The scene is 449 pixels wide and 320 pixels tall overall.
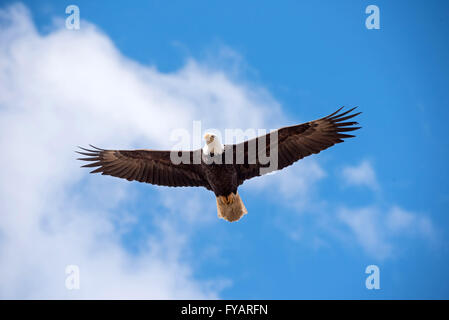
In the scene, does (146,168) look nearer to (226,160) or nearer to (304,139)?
(226,160)

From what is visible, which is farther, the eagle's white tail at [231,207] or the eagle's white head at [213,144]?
the eagle's white tail at [231,207]

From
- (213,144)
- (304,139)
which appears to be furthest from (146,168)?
(304,139)

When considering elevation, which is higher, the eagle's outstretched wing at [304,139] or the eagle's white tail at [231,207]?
the eagle's outstretched wing at [304,139]

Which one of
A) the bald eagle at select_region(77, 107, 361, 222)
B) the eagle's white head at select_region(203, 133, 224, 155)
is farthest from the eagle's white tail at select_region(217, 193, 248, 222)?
the eagle's white head at select_region(203, 133, 224, 155)

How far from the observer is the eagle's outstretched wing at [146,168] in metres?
11.3

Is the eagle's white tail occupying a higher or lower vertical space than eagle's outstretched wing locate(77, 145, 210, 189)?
lower

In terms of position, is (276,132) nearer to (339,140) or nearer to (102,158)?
(339,140)

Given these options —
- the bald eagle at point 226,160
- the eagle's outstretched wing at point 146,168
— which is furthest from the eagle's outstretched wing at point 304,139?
the eagle's outstretched wing at point 146,168

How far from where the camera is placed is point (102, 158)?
11633mm

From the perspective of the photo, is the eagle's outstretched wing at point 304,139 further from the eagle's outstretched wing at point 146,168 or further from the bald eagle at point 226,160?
the eagle's outstretched wing at point 146,168

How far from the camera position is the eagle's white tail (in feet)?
36.5

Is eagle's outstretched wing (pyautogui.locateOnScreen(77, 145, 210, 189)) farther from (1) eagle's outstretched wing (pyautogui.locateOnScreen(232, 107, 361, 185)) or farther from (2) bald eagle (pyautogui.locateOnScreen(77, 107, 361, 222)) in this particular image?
(1) eagle's outstretched wing (pyautogui.locateOnScreen(232, 107, 361, 185))
